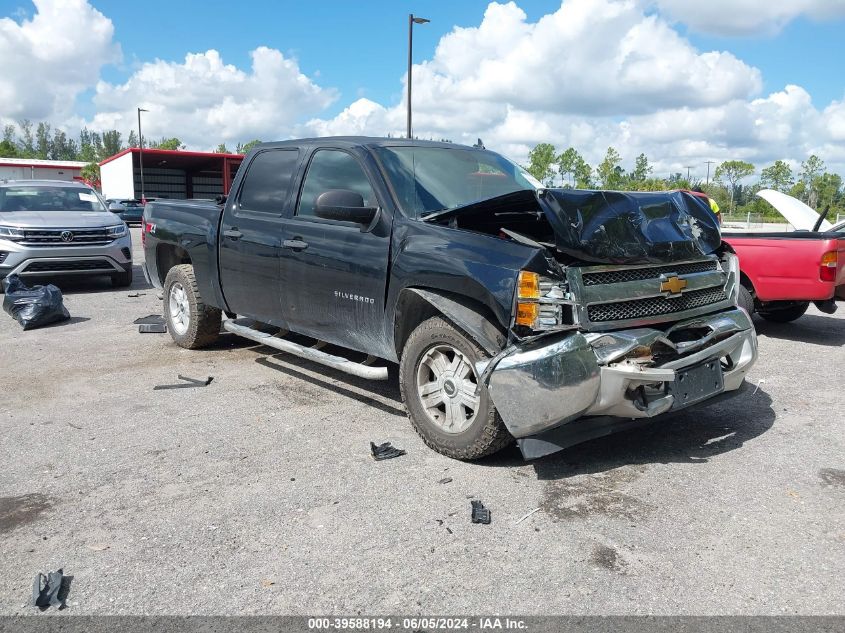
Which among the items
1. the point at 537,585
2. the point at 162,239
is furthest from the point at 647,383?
the point at 162,239

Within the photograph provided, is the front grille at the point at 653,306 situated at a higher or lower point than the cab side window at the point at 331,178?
lower

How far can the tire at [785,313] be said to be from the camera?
27.8 feet

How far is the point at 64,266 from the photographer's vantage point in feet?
35.1

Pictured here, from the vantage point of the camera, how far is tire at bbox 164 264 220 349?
22.3ft

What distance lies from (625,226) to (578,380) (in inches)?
39.6

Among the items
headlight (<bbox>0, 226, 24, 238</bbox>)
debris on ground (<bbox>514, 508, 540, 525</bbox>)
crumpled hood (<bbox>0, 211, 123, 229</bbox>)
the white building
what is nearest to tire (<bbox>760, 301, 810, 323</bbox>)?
debris on ground (<bbox>514, 508, 540, 525</bbox>)

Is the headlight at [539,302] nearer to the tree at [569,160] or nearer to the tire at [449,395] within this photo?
the tire at [449,395]

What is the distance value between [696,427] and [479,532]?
7.17 feet

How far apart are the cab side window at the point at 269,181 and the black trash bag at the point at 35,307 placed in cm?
388

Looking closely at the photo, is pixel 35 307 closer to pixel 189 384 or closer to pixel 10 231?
pixel 10 231

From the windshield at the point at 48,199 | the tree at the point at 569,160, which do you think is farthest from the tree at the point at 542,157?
the windshield at the point at 48,199

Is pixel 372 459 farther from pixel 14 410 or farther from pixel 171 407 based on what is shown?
pixel 14 410

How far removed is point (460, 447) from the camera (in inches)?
162

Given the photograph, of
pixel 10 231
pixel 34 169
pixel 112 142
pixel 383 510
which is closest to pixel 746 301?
pixel 383 510
